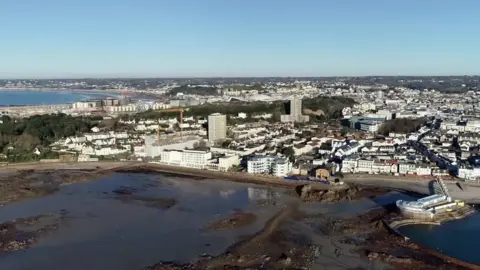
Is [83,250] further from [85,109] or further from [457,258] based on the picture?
[85,109]

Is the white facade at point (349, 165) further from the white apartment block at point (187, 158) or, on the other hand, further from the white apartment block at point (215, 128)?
the white apartment block at point (215, 128)

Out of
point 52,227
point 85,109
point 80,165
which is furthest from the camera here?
point 85,109

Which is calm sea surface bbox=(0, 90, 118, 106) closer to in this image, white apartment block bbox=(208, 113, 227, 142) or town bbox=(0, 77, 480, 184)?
town bbox=(0, 77, 480, 184)

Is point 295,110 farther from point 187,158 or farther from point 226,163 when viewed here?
point 226,163

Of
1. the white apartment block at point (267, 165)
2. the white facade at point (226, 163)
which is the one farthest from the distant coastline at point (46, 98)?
the white apartment block at point (267, 165)

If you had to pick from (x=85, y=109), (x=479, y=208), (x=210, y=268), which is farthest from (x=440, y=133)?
(x=85, y=109)

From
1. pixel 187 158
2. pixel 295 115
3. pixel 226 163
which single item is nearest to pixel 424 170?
pixel 226 163

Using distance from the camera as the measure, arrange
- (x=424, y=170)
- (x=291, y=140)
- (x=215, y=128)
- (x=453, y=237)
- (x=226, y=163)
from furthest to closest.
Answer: (x=215, y=128)
(x=291, y=140)
(x=226, y=163)
(x=424, y=170)
(x=453, y=237)
